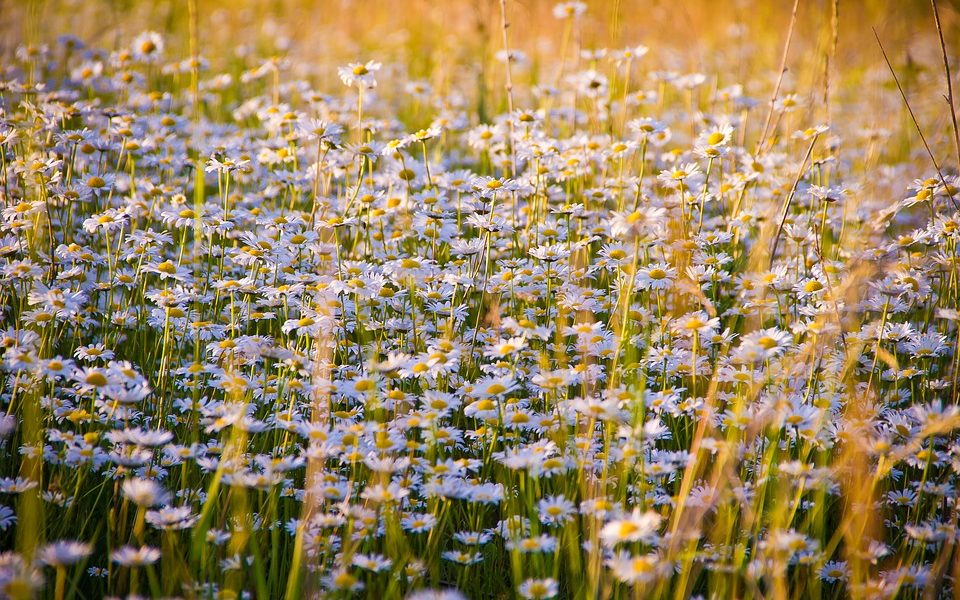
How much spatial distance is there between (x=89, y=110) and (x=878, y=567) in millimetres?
3494

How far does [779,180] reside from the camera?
3.53 metres

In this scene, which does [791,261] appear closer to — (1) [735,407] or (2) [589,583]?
(1) [735,407]

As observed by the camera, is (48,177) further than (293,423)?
Yes

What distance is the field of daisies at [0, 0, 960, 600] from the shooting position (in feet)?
6.48

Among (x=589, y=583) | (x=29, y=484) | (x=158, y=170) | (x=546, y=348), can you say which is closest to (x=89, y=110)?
(x=158, y=170)

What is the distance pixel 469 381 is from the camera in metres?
2.62

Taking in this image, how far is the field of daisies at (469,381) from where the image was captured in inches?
77.7

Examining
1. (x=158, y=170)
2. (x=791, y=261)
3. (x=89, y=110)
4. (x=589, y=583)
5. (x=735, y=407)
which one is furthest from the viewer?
(x=158, y=170)

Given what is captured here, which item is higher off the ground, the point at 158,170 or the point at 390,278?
the point at 158,170

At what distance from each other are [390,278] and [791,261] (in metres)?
1.59

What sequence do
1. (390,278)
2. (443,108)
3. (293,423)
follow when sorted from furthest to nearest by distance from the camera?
(443,108)
(390,278)
(293,423)

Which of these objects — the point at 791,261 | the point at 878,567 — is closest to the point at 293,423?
the point at 878,567

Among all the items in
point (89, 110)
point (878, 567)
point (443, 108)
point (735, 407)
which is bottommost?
point (878, 567)

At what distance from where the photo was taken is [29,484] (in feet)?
6.44
